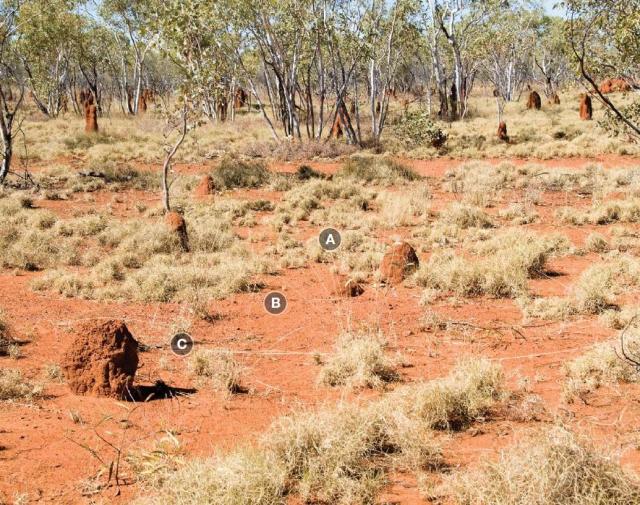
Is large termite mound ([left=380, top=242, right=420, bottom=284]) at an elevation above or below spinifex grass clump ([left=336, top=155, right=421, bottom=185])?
below

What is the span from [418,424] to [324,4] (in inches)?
803

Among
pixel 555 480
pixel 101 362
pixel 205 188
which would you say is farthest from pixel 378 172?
pixel 555 480

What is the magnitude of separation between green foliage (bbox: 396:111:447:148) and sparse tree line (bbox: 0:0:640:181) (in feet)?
5.77

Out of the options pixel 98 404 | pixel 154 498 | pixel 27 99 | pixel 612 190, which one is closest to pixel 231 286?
pixel 98 404

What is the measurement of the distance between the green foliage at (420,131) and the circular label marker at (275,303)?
602 inches

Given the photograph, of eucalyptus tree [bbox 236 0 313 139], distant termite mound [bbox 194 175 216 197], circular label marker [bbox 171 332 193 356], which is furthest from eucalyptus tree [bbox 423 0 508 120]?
circular label marker [bbox 171 332 193 356]

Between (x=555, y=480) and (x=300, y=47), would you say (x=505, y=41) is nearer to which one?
(x=300, y=47)

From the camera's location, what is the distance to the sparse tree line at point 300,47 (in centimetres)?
992

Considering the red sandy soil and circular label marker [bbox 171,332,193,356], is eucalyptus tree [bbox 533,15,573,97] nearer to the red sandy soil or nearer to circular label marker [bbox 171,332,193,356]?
the red sandy soil

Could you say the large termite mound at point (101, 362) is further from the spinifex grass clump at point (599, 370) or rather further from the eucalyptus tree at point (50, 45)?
the eucalyptus tree at point (50, 45)

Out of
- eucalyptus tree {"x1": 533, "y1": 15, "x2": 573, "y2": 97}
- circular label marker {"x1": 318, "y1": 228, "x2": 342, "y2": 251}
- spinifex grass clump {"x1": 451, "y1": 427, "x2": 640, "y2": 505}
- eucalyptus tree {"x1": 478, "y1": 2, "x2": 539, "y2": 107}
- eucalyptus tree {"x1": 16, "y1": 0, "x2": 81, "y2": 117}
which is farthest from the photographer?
eucalyptus tree {"x1": 533, "y1": 15, "x2": 573, "y2": 97}

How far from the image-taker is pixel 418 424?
175 inches

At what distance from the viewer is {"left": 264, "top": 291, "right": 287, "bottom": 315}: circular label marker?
8.41 m

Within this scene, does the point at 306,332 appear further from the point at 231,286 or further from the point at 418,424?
the point at 418,424
